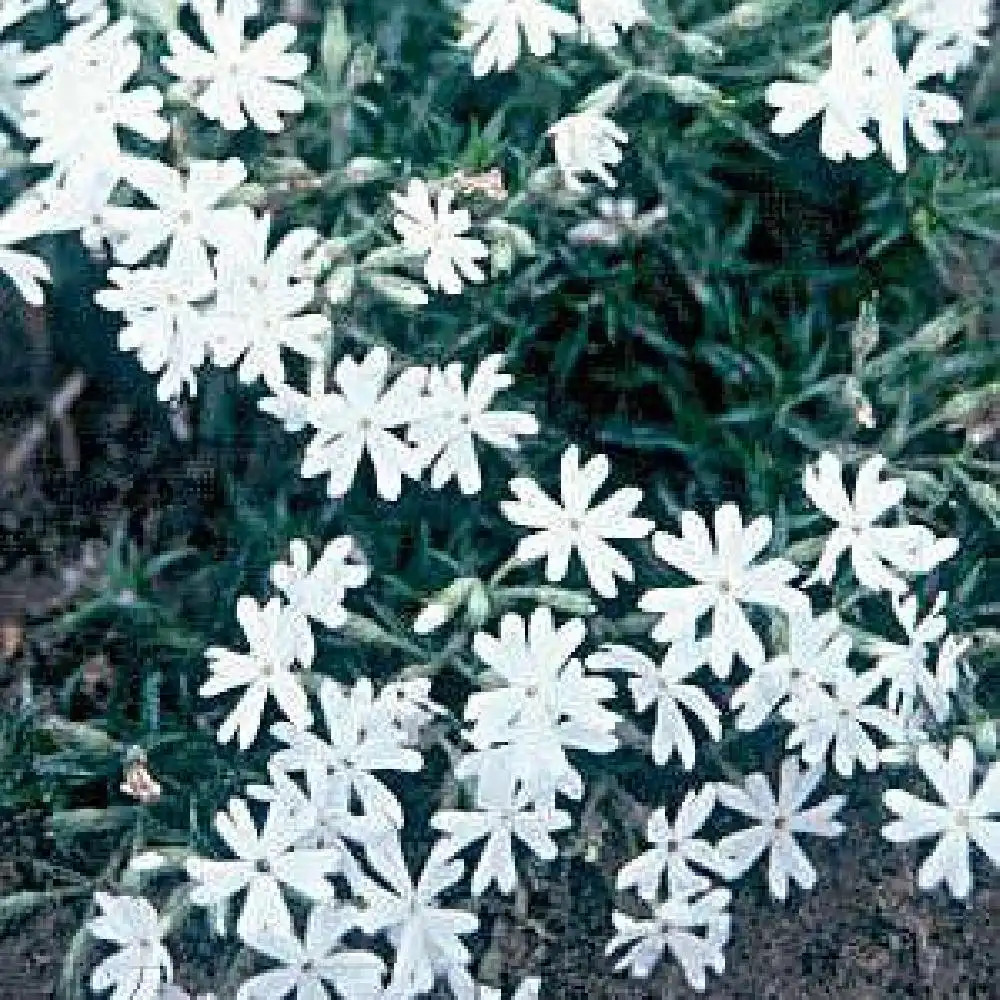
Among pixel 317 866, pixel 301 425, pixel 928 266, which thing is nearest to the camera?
pixel 317 866

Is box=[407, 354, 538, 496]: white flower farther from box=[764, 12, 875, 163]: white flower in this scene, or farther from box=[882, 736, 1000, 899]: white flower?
box=[882, 736, 1000, 899]: white flower

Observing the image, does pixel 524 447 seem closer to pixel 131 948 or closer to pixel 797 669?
pixel 797 669

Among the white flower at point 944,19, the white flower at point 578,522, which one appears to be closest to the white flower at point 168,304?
the white flower at point 578,522

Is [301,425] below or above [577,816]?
above

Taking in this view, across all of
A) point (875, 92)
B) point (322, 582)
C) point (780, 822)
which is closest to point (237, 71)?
point (322, 582)

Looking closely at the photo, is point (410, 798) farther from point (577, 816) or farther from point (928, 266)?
point (928, 266)

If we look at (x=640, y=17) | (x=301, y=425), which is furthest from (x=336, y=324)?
(x=640, y=17)

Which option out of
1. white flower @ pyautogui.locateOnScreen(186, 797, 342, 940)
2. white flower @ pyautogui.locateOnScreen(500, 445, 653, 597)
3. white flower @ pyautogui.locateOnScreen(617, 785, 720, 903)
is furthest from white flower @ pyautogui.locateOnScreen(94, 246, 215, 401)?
white flower @ pyautogui.locateOnScreen(617, 785, 720, 903)
